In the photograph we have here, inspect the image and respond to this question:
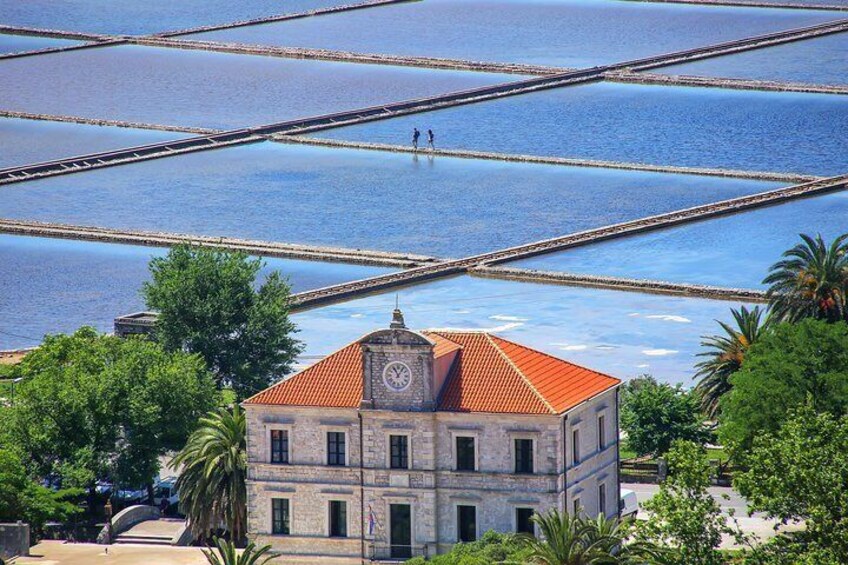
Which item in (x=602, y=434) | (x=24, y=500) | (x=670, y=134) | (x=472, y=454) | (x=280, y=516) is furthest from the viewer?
(x=670, y=134)

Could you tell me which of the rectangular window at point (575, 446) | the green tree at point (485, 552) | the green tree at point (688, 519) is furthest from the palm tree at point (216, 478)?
the green tree at point (688, 519)

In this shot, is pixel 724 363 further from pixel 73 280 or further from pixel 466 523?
pixel 73 280

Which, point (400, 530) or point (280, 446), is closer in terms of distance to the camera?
point (400, 530)

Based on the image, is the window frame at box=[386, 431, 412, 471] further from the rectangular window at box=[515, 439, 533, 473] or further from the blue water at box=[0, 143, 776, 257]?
the blue water at box=[0, 143, 776, 257]

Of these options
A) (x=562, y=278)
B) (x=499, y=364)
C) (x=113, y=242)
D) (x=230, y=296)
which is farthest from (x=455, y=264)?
(x=499, y=364)

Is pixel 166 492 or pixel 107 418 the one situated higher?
pixel 107 418

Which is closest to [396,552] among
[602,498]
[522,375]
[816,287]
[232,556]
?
[522,375]
